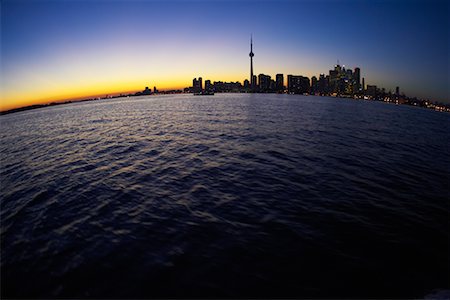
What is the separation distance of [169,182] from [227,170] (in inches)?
173

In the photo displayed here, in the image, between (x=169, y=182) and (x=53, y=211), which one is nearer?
(x=53, y=211)

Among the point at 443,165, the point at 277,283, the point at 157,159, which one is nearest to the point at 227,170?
the point at 157,159

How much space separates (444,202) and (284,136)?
57.8 ft

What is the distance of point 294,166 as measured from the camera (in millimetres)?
16906

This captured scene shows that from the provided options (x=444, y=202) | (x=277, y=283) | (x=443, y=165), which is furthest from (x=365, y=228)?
(x=443, y=165)

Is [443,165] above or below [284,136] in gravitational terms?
below

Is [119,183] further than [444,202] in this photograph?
Yes

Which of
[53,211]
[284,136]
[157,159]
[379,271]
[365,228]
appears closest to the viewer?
[379,271]

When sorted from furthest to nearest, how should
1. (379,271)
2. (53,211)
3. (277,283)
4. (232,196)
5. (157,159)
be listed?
1. (157,159)
2. (232,196)
3. (53,211)
4. (379,271)
5. (277,283)

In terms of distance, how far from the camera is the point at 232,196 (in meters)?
11.8

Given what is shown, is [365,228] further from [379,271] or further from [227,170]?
[227,170]

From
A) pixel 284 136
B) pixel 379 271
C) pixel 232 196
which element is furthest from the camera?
pixel 284 136

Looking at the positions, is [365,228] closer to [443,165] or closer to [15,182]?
[443,165]

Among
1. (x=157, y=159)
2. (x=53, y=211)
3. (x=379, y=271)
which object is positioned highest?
(x=157, y=159)
